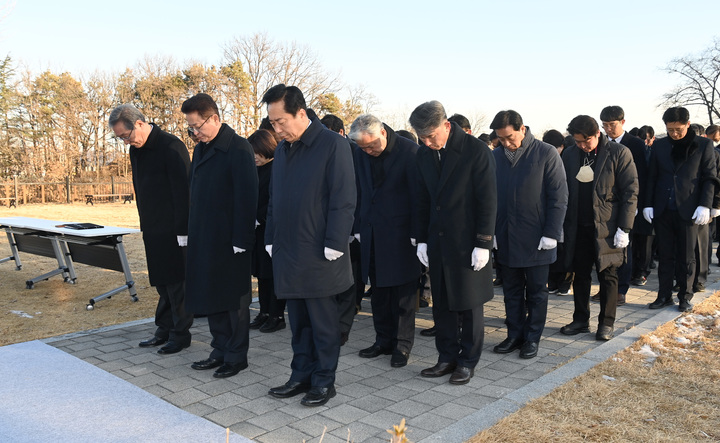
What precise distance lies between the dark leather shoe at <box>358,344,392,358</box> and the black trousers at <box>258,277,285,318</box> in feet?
3.80

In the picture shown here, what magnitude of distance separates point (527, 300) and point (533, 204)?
81 cm

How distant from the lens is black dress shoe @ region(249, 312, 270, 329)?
5777 mm

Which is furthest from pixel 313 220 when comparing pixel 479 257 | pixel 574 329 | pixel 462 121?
pixel 462 121

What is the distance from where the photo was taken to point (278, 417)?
11.3 ft

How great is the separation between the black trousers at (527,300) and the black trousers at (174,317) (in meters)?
2.68

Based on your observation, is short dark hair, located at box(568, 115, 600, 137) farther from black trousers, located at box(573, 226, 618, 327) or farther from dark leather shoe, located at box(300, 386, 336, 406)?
dark leather shoe, located at box(300, 386, 336, 406)

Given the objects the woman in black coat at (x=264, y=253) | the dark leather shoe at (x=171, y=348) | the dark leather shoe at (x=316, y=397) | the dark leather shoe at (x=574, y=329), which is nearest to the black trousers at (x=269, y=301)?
the woman in black coat at (x=264, y=253)

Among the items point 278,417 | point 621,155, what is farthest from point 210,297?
point 621,155

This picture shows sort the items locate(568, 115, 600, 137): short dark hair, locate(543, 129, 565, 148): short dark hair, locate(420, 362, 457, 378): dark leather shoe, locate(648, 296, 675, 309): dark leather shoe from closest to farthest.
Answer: locate(420, 362, 457, 378): dark leather shoe
locate(568, 115, 600, 137): short dark hair
locate(648, 296, 675, 309): dark leather shoe
locate(543, 129, 565, 148): short dark hair

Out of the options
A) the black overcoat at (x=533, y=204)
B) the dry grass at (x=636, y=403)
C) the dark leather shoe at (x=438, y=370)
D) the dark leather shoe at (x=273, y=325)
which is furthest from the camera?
the dark leather shoe at (x=273, y=325)

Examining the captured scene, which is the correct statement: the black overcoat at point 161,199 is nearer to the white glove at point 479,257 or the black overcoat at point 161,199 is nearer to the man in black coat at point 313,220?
the man in black coat at point 313,220

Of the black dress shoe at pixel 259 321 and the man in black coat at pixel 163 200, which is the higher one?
the man in black coat at pixel 163 200

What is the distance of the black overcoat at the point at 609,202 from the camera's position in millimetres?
4980

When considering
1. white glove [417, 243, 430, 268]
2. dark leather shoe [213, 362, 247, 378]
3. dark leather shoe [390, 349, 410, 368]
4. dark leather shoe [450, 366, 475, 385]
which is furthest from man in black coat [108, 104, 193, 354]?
dark leather shoe [450, 366, 475, 385]
